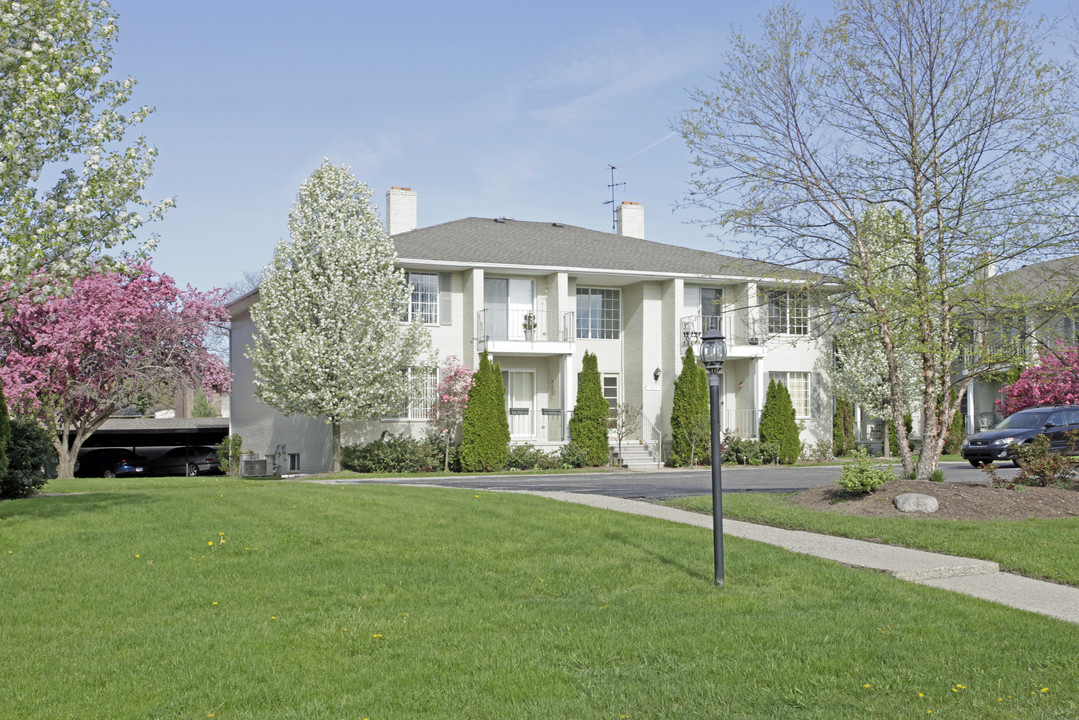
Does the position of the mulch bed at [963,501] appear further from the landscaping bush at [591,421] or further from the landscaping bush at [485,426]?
the landscaping bush at [591,421]

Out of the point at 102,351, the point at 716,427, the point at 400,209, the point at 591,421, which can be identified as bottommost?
the point at 716,427

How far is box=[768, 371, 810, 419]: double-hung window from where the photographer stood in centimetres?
3350

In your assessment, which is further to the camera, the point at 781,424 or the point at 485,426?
the point at 781,424

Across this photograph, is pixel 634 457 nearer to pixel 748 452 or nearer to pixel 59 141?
pixel 748 452

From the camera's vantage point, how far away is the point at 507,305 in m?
30.0

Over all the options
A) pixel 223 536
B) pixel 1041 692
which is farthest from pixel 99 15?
pixel 1041 692

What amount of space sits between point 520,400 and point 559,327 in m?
2.74

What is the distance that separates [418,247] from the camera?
2903 cm

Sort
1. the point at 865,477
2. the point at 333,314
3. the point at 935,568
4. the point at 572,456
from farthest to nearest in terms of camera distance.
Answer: the point at 572,456 → the point at 333,314 → the point at 865,477 → the point at 935,568

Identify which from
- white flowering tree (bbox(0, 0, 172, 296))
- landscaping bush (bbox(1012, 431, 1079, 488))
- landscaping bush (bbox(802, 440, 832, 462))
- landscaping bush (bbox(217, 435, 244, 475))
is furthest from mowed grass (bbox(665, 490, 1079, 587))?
landscaping bush (bbox(217, 435, 244, 475))

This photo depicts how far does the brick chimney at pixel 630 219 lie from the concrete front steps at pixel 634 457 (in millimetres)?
9187

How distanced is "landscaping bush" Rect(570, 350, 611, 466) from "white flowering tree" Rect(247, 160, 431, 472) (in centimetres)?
535

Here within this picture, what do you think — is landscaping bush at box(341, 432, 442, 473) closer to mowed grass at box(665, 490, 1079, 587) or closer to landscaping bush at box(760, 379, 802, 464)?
landscaping bush at box(760, 379, 802, 464)

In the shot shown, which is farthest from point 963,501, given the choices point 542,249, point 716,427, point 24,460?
point 542,249
